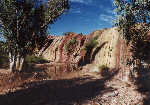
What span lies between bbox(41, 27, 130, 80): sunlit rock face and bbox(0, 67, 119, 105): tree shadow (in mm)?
5004

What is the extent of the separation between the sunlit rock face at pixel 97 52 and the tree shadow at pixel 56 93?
16.4ft

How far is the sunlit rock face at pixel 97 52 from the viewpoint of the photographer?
78.1 ft

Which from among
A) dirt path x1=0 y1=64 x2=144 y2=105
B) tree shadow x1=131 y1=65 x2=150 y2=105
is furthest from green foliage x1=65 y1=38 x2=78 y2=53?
tree shadow x1=131 y1=65 x2=150 y2=105

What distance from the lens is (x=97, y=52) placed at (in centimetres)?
2869

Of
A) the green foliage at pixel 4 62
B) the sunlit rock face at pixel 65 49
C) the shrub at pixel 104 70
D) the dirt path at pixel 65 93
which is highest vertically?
the sunlit rock face at pixel 65 49

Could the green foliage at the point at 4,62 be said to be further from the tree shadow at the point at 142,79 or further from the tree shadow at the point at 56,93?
the tree shadow at the point at 142,79

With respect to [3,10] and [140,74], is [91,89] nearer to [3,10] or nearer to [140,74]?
[140,74]

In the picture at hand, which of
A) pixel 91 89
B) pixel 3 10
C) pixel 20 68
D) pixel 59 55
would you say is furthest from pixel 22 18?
pixel 59 55

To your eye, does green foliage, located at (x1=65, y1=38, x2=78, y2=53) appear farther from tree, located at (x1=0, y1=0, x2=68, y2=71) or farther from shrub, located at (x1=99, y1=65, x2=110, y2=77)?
tree, located at (x1=0, y1=0, x2=68, y2=71)

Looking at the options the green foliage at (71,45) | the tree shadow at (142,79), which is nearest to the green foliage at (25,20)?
the tree shadow at (142,79)

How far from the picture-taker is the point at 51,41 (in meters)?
43.5

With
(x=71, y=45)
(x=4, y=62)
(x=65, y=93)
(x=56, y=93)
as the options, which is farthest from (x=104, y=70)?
(x=4, y=62)

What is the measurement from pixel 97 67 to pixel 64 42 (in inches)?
574

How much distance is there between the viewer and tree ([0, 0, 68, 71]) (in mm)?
18539
